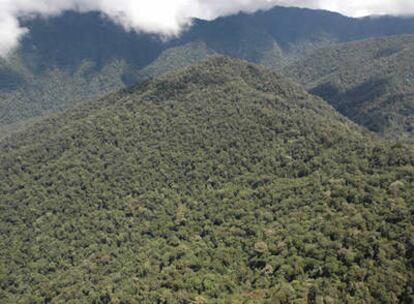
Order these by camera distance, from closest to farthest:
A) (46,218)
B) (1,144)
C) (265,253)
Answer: (265,253) < (46,218) < (1,144)

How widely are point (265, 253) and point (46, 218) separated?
44611mm

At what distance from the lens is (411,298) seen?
51469 mm

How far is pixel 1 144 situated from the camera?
13438 cm

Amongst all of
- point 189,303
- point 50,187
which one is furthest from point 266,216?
point 50,187

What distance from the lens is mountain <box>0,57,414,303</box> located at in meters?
60.8

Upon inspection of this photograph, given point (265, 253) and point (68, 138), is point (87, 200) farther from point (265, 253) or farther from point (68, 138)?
point (265, 253)

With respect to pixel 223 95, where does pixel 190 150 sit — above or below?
below

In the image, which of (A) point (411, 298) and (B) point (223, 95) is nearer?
(A) point (411, 298)

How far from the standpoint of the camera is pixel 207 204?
8844 cm

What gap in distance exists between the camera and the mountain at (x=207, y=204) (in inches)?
2394

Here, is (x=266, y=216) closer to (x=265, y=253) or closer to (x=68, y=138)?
(x=265, y=253)

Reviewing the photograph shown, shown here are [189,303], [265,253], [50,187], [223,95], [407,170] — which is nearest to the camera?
[189,303]

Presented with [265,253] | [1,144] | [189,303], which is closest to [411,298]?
[265,253]

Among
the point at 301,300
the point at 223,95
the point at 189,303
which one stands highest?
the point at 223,95
